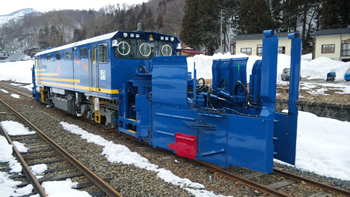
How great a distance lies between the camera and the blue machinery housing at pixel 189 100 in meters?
5.00

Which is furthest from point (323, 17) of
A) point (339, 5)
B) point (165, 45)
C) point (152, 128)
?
point (152, 128)

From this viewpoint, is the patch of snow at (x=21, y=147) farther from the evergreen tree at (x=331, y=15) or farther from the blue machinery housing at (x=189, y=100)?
the evergreen tree at (x=331, y=15)

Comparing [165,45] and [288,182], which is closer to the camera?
[288,182]

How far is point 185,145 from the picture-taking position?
612 centimetres

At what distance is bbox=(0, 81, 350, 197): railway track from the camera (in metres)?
4.76

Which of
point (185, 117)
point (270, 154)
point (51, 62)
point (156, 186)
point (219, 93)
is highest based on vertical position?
point (51, 62)

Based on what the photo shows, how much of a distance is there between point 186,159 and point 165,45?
4.05 metres

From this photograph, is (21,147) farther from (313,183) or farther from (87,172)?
(313,183)

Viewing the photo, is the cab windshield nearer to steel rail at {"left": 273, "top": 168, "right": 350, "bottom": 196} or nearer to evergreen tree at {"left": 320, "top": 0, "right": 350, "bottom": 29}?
steel rail at {"left": 273, "top": 168, "right": 350, "bottom": 196}

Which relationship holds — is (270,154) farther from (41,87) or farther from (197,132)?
(41,87)

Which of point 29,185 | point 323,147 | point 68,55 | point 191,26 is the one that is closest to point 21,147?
point 29,185

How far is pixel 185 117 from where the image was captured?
6078 millimetres

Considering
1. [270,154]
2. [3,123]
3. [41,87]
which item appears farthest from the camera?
[41,87]

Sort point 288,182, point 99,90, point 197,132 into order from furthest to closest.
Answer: point 99,90
point 197,132
point 288,182
